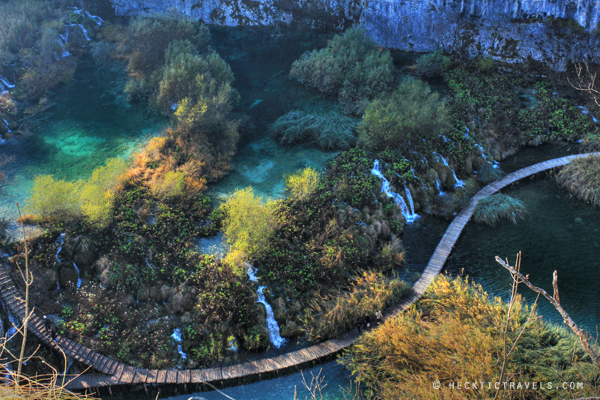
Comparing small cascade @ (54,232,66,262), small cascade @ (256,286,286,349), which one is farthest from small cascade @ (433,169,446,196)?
small cascade @ (54,232,66,262)

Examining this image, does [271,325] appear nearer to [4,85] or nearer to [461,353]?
[461,353]

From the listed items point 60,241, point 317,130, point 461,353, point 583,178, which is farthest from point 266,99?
point 461,353

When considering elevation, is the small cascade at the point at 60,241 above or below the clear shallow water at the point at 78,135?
below

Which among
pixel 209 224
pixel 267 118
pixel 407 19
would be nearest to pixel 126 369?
pixel 209 224

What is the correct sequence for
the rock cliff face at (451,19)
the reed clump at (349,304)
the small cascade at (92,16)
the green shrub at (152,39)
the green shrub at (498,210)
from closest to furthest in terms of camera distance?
the reed clump at (349,304)
the green shrub at (498,210)
the green shrub at (152,39)
the rock cliff face at (451,19)
the small cascade at (92,16)

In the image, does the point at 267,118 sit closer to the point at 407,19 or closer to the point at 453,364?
the point at 407,19

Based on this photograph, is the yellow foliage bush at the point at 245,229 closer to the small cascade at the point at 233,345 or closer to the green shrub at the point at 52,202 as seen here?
the small cascade at the point at 233,345

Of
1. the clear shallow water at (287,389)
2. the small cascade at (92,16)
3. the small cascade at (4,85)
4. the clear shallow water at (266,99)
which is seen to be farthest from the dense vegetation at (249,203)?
the small cascade at (92,16)
